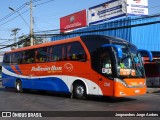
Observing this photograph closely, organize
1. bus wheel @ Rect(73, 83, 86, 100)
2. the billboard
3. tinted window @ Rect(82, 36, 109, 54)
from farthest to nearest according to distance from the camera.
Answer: the billboard, bus wheel @ Rect(73, 83, 86, 100), tinted window @ Rect(82, 36, 109, 54)

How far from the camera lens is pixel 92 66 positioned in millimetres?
15836

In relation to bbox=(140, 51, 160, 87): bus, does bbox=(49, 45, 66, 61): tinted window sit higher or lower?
higher

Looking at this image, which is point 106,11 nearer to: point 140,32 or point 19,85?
point 140,32

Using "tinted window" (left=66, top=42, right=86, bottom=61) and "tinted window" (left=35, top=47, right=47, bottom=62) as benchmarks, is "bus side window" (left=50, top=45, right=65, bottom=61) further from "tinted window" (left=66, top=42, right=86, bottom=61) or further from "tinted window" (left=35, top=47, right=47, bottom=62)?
"tinted window" (left=35, top=47, right=47, bottom=62)

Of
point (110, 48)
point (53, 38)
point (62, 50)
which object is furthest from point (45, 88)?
point (53, 38)

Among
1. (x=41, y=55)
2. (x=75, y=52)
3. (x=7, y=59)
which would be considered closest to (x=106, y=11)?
(x=7, y=59)

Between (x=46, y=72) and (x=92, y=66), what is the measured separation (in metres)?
4.68

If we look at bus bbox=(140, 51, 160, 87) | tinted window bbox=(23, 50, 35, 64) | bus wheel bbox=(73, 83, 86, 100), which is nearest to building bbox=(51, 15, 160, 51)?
bus bbox=(140, 51, 160, 87)

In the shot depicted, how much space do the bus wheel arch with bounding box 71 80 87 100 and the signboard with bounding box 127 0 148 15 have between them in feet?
45.9

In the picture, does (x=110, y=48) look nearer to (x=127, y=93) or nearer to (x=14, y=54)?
(x=127, y=93)

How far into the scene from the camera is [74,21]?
121ft

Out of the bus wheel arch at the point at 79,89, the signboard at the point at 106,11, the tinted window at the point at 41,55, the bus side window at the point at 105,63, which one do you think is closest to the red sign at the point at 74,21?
the signboard at the point at 106,11

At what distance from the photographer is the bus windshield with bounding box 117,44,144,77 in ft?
48.4

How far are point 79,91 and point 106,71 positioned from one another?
242cm
